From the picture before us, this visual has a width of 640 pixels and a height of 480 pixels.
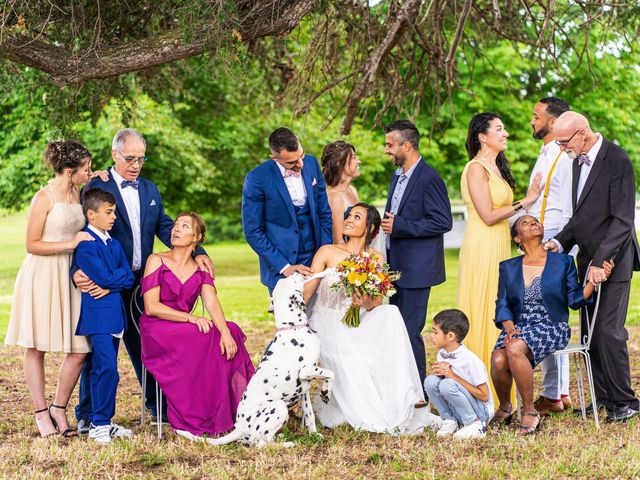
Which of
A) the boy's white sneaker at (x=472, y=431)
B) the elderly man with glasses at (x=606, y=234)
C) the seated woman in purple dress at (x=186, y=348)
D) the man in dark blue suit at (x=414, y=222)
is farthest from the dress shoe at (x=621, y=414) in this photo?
the seated woman in purple dress at (x=186, y=348)

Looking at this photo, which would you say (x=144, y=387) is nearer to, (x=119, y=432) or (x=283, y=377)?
(x=119, y=432)

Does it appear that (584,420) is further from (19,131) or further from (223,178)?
(223,178)

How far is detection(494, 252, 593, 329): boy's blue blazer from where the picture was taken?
6.71m

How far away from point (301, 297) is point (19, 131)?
719 inches

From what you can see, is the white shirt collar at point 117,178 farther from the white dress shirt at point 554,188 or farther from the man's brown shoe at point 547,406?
the man's brown shoe at point 547,406

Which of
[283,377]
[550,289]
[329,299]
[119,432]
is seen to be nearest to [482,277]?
[550,289]

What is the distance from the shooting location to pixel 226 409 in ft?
22.0

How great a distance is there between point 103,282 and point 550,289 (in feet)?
10.2

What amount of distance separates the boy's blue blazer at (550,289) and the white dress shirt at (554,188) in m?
0.64

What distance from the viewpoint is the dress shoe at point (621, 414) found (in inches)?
268

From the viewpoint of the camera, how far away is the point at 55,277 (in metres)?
6.68

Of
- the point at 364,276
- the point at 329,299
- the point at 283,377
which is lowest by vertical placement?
the point at 283,377

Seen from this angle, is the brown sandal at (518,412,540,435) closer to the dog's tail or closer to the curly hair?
the dog's tail

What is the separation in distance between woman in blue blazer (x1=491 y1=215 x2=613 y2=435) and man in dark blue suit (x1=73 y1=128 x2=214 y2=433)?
7.07ft
